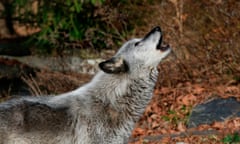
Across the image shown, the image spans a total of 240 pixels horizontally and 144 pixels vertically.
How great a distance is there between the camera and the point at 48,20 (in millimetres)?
19906

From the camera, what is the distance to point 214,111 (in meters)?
12.5

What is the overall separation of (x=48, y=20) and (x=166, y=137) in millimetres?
8955

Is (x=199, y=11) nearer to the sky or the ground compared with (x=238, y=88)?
nearer to the sky

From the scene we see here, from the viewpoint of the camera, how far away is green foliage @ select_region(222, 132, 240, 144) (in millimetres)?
10469

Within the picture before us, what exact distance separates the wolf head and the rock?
347 centimetres

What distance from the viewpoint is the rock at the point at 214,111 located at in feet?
40.0

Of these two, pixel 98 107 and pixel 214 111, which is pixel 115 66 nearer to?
pixel 98 107

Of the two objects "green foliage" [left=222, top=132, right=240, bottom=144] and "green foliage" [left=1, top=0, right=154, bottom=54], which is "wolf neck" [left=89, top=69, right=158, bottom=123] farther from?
"green foliage" [left=1, top=0, right=154, bottom=54]

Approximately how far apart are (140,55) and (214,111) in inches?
155

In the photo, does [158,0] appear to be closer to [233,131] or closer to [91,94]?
[233,131]

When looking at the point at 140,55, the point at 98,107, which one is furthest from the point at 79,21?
the point at 98,107

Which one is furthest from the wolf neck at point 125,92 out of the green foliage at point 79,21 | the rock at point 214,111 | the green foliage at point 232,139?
the green foliage at point 79,21

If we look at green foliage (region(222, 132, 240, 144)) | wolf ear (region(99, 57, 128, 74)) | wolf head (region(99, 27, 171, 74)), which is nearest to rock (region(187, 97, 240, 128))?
green foliage (region(222, 132, 240, 144))

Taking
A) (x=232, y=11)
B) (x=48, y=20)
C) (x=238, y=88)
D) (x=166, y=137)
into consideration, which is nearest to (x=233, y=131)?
(x=166, y=137)
